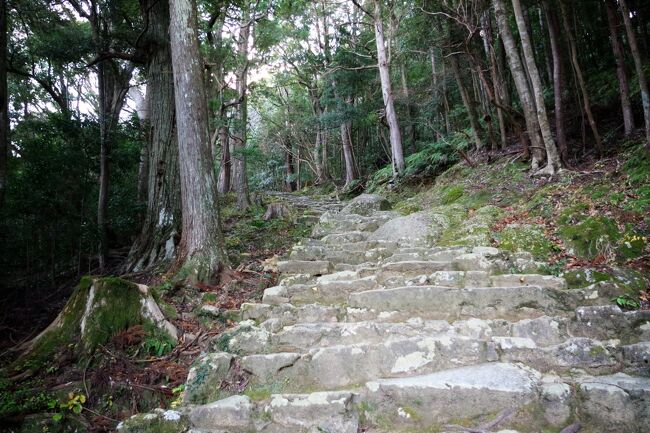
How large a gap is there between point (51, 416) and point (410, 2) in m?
12.3

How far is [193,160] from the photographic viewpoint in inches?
187

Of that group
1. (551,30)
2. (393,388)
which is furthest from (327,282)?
(551,30)

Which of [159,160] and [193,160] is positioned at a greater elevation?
[159,160]

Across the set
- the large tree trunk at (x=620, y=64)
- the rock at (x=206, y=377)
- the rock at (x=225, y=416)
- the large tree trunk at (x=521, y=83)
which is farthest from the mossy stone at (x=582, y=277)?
the large tree trunk at (x=620, y=64)

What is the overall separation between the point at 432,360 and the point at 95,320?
298cm

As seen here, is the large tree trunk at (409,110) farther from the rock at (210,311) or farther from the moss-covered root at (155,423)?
the moss-covered root at (155,423)

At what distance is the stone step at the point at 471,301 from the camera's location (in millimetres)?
2988

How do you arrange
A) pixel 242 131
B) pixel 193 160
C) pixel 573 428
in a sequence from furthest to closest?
pixel 242 131
pixel 193 160
pixel 573 428

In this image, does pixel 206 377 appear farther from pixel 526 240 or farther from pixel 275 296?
pixel 526 240

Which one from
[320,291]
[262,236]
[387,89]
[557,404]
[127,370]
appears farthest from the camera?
[387,89]

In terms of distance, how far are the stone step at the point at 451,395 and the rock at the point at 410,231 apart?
268 centimetres

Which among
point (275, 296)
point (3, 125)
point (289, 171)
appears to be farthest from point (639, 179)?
point (289, 171)

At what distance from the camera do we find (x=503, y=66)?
966cm

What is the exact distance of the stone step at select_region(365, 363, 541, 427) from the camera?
2.15m
